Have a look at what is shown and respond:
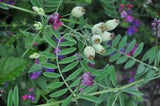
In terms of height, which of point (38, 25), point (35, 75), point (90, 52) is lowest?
point (35, 75)

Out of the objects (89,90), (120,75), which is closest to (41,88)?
(89,90)

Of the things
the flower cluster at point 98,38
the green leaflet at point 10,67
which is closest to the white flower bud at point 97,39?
the flower cluster at point 98,38

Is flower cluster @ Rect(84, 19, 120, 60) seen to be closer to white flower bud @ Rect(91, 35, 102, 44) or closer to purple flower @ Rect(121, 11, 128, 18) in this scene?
white flower bud @ Rect(91, 35, 102, 44)

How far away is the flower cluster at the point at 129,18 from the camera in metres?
2.20

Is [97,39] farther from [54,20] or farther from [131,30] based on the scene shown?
[131,30]

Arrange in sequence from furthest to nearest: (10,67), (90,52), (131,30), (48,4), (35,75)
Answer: (131,30), (35,75), (10,67), (48,4), (90,52)

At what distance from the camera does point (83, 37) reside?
138cm

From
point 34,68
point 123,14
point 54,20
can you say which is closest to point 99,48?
point 54,20

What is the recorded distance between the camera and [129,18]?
223 cm

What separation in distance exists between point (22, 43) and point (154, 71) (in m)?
0.74

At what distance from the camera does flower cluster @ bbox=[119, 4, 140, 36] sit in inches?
86.7

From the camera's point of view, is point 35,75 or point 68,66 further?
point 35,75

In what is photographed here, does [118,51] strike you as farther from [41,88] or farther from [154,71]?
[41,88]

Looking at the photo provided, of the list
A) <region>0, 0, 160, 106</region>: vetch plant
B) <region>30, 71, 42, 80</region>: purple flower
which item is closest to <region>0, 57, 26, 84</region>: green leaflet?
<region>0, 0, 160, 106</region>: vetch plant
